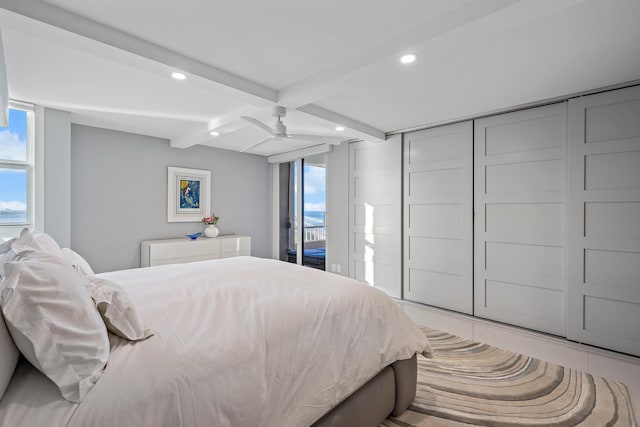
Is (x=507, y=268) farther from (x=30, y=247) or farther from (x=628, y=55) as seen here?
(x=30, y=247)

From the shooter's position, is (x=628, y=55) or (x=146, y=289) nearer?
(x=146, y=289)

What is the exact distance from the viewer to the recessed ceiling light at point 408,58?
84.2 inches

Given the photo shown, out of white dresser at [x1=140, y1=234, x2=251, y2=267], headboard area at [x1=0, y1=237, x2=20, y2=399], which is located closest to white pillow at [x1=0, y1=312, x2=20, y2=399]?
headboard area at [x1=0, y1=237, x2=20, y2=399]

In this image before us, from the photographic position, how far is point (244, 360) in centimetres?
127

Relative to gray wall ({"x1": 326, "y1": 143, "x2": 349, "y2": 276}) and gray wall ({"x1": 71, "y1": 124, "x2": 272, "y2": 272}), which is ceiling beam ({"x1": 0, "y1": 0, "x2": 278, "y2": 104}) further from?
gray wall ({"x1": 71, "y1": 124, "x2": 272, "y2": 272})

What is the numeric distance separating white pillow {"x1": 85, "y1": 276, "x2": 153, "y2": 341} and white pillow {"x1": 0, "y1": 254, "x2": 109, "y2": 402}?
14cm

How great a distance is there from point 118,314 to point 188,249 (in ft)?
11.9

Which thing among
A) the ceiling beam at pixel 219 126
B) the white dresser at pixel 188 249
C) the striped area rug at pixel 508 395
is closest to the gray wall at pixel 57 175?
the white dresser at pixel 188 249

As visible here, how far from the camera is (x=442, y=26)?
1.86 meters

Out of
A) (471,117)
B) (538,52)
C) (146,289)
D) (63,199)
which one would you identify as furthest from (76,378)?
(471,117)

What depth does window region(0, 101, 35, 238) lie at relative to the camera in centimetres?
335

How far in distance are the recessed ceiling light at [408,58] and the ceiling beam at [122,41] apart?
4.26ft

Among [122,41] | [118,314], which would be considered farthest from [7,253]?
[122,41]

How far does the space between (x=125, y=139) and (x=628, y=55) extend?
219 inches
